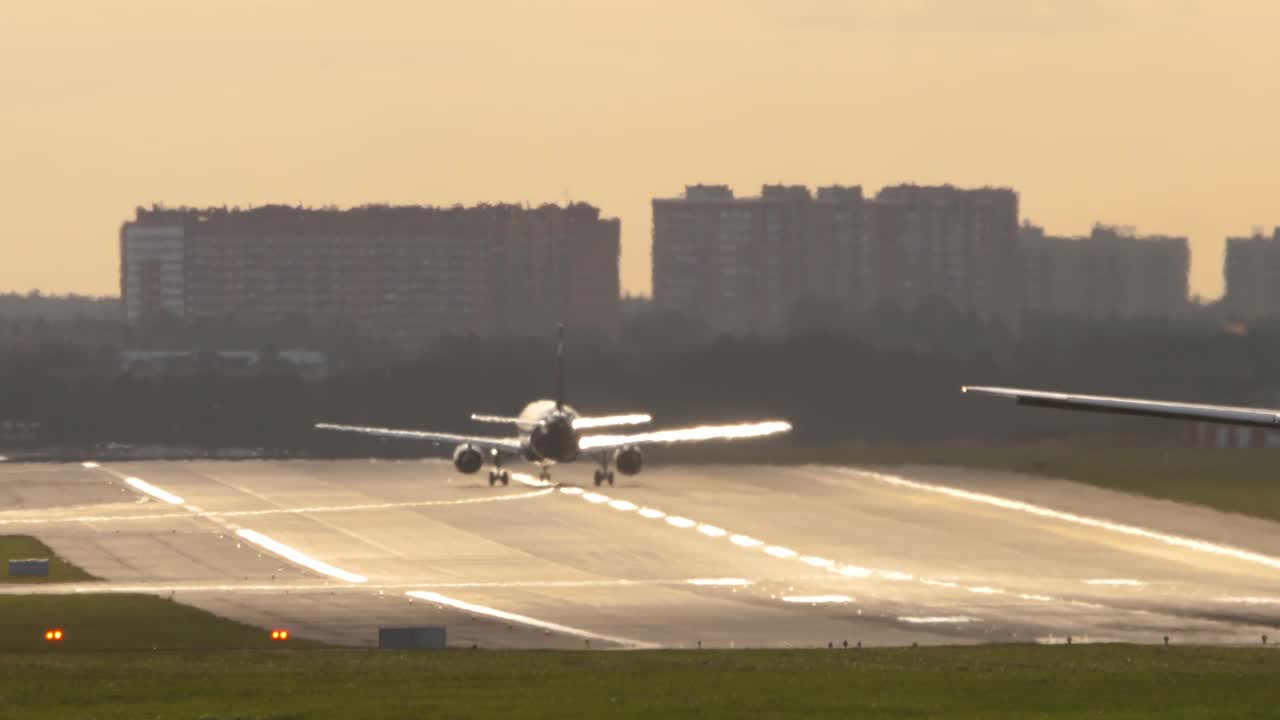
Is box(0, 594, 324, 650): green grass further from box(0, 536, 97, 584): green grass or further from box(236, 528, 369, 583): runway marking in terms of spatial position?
box(236, 528, 369, 583): runway marking

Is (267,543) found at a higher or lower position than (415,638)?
lower

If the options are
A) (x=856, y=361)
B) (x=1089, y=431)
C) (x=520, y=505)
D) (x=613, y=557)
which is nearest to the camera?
(x=613, y=557)

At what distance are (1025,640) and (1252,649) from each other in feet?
18.3

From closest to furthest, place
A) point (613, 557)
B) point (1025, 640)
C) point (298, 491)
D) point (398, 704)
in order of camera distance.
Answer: point (398, 704)
point (1025, 640)
point (613, 557)
point (298, 491)

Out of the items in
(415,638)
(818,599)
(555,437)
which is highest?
(555,437)

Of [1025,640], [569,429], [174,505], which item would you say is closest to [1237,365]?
[569,429]

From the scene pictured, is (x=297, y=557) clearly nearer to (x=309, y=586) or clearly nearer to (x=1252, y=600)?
(x=309, y=586)

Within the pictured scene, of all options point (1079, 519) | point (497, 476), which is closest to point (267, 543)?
point (497, 476)

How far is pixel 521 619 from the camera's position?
62.0m

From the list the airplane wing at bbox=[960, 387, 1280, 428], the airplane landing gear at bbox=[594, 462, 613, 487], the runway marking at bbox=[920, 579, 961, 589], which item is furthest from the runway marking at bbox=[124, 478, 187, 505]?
the airplane wing at bbox=[960, 387, 1280, 428]

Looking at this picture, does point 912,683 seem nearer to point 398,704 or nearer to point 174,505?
point 398,704

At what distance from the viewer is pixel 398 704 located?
41.4 m

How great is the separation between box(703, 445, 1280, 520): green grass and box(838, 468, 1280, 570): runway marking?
247 inches

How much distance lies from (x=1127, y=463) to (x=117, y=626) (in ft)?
255
